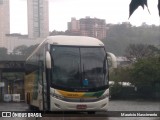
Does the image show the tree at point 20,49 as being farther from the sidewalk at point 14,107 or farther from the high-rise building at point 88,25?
the high-rise building at point 88,25

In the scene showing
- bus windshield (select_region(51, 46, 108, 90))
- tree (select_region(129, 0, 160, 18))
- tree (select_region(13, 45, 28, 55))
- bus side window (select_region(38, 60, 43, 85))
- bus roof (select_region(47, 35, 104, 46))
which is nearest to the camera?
tree (select_region(129, 0, 160, 18))

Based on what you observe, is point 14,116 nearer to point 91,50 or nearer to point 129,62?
point 91,50

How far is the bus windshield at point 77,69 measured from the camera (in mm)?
14156

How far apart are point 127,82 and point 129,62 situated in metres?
5.80

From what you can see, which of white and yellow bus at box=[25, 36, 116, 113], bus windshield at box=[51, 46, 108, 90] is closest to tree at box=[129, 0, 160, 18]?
white and yellow bus at box=[25, 36, 116, 113]

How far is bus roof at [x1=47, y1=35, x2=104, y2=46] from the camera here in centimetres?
1478

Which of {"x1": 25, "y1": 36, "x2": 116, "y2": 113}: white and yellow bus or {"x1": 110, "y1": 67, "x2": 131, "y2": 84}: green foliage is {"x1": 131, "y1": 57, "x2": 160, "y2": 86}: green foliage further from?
{"x1": 25, "y1": 36, "x2": 116, "y2": 113}: white and yellow bus

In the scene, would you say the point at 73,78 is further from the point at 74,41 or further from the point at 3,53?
the point at 3,53

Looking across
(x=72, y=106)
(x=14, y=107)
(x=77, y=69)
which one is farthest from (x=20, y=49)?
(x=72, y=106)

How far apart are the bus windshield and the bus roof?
1.04 ft

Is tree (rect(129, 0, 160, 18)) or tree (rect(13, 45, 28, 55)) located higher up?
tree (rect(129, 0, 160, 18))

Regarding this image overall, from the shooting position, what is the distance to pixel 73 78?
46.8 feet

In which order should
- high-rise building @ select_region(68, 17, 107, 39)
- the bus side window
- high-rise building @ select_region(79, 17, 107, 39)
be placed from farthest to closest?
high-rise building @ select_region(68, 17, 107, 39) → high-rise building @ select_region(79, 17, 107, 39) → the bus side window

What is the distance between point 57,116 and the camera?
47.6 feet
